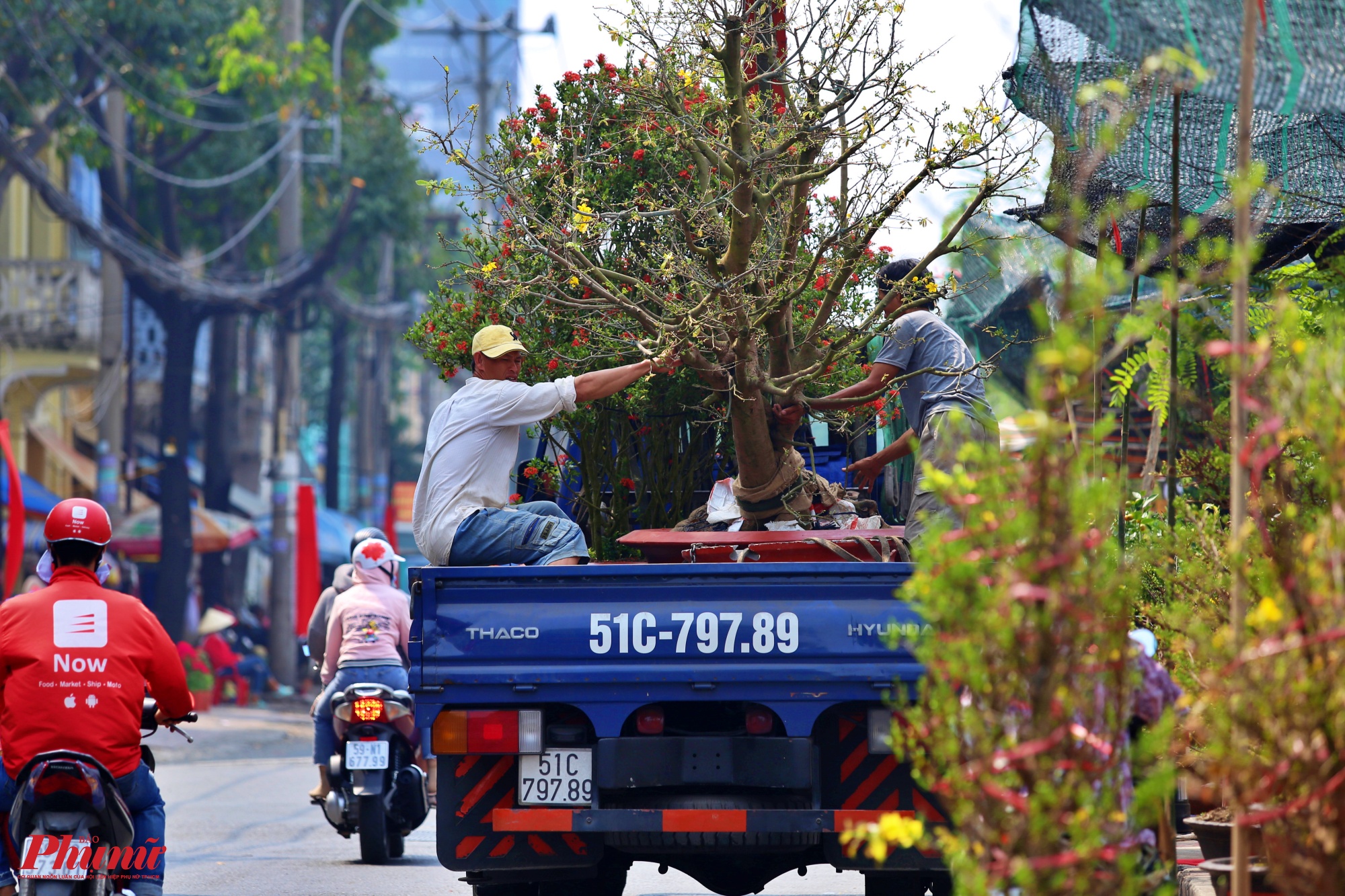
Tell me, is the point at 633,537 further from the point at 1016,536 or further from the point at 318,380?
the point at 318,380

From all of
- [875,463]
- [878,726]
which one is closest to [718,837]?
[878,726]

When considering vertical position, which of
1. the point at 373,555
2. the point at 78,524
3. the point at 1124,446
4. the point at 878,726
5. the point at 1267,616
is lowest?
the point at 878,726

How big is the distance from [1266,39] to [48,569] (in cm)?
446

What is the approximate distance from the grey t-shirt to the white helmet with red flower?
3.48m

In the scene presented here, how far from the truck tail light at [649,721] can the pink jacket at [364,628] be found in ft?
12.2

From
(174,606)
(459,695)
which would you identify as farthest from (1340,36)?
(174,606)

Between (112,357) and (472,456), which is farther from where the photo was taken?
(112,357)

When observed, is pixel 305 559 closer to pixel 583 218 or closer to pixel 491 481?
pixel 583 218

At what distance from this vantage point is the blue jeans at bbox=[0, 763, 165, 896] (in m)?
5.50

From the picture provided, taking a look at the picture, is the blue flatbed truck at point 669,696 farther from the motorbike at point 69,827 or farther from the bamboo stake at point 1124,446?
the motorbike at point 69,827

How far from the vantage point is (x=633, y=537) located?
23.7 ft

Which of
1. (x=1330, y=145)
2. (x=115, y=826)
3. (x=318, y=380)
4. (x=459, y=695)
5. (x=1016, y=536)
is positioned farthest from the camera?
(x=318, y=380)

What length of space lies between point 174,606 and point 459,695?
836 inches

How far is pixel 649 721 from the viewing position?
6.15m
